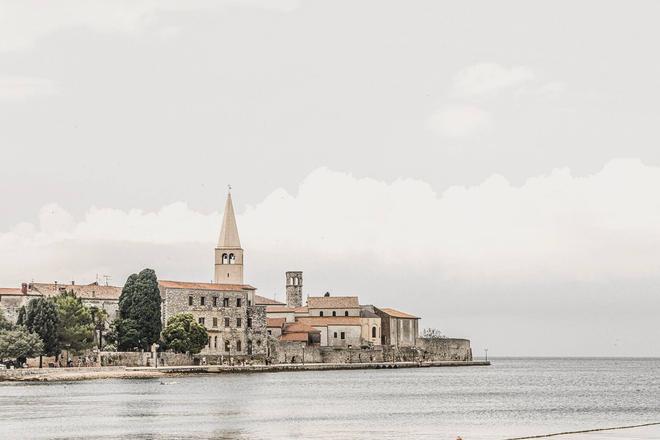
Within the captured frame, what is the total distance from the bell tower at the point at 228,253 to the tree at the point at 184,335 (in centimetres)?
1634

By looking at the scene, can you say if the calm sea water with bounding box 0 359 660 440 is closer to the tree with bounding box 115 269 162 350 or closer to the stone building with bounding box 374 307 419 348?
the tree with bounding box 115 269 162 350

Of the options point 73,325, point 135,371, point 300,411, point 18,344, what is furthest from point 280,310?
point 300,411

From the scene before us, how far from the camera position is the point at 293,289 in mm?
142500

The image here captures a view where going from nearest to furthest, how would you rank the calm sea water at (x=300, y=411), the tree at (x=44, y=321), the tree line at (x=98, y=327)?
the calm sea water at (x=300, y=411) → the tree line at (x=98, y=327) → the tree at (x=44, y=321)

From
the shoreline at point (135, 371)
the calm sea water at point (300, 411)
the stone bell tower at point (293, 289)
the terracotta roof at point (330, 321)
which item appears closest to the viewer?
the calm sea water at point (300, 411)

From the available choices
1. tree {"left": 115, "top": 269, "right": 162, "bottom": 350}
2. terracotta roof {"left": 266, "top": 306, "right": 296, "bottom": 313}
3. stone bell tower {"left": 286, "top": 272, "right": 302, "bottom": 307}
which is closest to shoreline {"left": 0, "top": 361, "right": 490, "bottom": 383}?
tree {"left": 115, "top": 269, "right": 162, "bottom": 350}

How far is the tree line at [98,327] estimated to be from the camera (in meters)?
87.9

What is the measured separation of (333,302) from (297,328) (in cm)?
901

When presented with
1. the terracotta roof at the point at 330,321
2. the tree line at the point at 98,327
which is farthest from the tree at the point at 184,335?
the terracotta roof at the point at 330,321

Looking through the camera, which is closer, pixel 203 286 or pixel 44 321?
pixel 44 321

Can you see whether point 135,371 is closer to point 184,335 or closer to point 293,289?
point 184,335

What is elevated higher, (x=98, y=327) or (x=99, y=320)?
(x=99, y=320)

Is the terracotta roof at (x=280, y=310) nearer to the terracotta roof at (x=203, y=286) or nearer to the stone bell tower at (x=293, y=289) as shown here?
the stone bell tower at (x=293, y=289)

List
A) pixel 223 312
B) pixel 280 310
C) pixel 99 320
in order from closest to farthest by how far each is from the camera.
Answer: pixel 99 320 → pixel 223 312 → pixel 280 310
